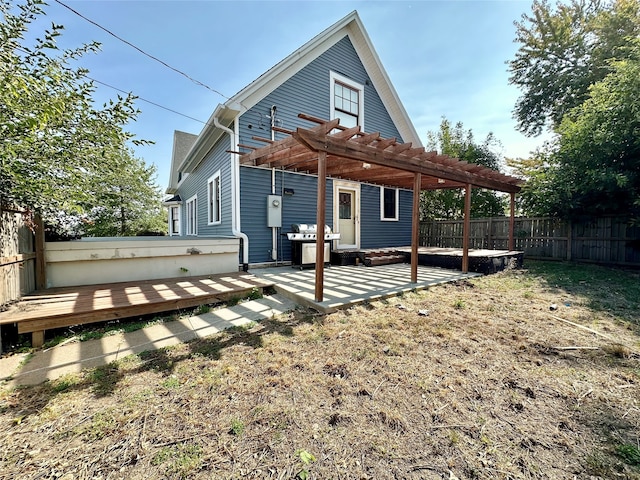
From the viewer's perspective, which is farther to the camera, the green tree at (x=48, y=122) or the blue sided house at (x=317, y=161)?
the blue sided house at (x=317, y=161)

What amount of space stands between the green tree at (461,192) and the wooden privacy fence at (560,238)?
182 centimetres

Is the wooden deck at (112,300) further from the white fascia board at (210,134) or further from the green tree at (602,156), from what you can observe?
the green tree at (602,156)

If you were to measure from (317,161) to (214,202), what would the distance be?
3.84 m

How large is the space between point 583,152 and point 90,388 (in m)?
10.2

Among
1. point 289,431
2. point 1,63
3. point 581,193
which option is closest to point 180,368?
point 289,431

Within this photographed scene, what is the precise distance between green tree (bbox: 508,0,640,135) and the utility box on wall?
12.5 m

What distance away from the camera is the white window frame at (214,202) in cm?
797

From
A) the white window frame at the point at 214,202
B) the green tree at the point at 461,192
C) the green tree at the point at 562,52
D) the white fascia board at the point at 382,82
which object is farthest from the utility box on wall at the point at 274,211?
the green tree at the point at 562,52

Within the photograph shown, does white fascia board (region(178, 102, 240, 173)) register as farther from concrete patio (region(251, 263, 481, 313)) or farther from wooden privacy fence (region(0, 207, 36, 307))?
wooden privacy fence (region(0, 207, 36, 307))

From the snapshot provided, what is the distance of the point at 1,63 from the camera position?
2123 mm

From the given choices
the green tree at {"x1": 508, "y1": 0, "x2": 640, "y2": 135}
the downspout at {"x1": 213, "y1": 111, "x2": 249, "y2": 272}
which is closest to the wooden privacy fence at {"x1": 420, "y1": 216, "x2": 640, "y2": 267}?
the green tree at {"x1": 508, "y1": 0, "x2": 640, "y2": 135}

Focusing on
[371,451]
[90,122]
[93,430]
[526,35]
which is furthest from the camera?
[526,35]

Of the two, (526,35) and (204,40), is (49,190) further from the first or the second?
(526,35)

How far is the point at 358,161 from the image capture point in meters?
5.51
